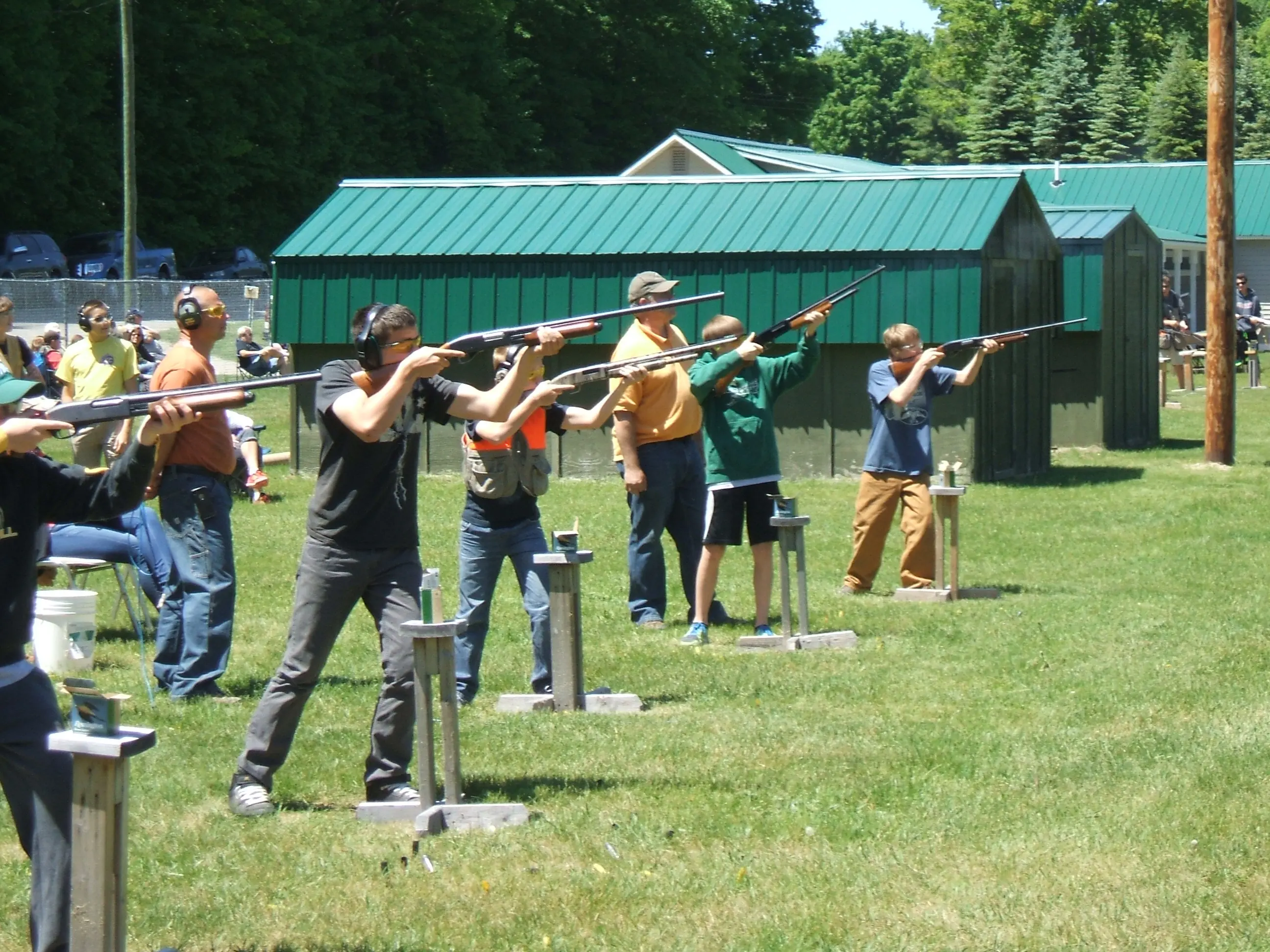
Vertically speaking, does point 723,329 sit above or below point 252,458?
above

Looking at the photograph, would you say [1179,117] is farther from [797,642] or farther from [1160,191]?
[797,642]

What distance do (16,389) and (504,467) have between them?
3677 millimetres

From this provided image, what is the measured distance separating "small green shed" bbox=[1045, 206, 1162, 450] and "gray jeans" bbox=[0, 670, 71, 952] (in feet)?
56.9

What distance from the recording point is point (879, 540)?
40.1ft

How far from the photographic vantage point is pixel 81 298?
Answer: 3161 centimetres

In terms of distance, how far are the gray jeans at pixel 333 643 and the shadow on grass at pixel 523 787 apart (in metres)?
0.37

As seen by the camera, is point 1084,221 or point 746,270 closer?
point 746,270

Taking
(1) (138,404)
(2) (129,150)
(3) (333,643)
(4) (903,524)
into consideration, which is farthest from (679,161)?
(1) (138,404)

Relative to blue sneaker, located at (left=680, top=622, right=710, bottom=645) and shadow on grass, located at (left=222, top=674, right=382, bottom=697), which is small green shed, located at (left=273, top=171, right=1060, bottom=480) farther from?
shadow on grass, located at (left=222, top=674, right=382, bottom=697)

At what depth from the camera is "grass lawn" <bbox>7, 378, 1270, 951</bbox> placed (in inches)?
229

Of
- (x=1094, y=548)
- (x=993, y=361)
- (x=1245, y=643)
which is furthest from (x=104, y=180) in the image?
(x=1245, y=643)

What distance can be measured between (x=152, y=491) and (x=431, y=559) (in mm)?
5108

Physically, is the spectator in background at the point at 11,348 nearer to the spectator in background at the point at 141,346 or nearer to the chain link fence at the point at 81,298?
the spectator in background at the point at 141,346

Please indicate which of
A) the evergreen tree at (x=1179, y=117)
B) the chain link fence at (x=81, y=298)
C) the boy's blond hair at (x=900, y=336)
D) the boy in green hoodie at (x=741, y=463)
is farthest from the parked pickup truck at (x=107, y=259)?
the evergreen tree at (x=1179, y=117)
